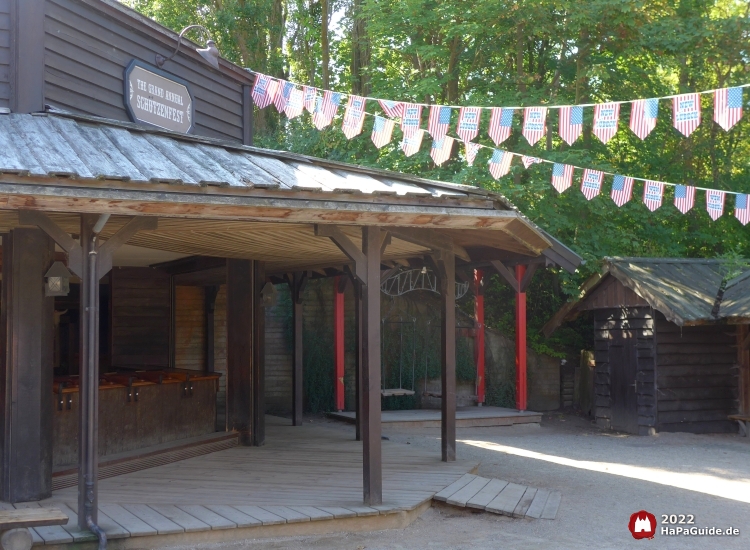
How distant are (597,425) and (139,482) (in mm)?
9957

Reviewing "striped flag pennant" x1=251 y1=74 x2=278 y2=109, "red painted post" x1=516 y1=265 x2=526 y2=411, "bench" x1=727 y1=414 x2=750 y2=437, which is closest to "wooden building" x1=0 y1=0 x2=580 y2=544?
"striped flag pennant" x1=251 y1=74 x2=278 y2=109

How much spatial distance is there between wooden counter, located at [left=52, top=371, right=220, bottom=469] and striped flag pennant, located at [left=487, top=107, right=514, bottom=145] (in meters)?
5.20

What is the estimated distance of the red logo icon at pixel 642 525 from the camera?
655 centimetres

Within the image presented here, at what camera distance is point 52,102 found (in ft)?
25.1

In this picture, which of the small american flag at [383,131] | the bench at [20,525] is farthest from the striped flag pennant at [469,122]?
the bench at [20,525]

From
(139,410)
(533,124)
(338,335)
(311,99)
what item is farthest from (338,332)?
(139,410)

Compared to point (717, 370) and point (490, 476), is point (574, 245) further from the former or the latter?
point (490, 476)

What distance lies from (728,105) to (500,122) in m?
3.07

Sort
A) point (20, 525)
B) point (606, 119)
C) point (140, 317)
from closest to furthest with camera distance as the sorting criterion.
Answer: point (20, 525) < point (606, 119) < point (140, 317)

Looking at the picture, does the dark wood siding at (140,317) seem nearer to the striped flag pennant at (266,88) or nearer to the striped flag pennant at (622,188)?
the striped flag pennant at (266,88)

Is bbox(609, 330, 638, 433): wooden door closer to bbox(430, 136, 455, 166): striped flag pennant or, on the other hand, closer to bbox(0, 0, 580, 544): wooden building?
bbox(0, 0, 580, 544): wooden building

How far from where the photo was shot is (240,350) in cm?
1030

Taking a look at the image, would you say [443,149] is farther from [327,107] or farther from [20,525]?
[20,525]

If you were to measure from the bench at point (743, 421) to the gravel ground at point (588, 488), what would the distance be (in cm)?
37
